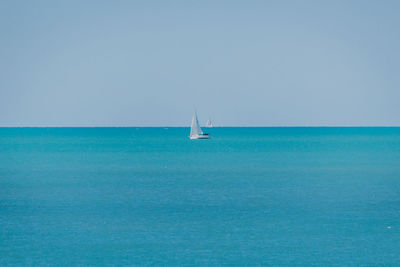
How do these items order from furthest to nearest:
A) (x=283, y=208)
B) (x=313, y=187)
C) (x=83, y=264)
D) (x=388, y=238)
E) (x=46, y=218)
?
(x=313, y=187) < (x=283, y=208) < (x=46, y=218) < (x=388, y=238) < (x=83, y=264)

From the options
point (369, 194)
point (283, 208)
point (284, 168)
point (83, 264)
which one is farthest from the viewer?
point (284, 168)

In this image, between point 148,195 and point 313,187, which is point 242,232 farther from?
point 313,187

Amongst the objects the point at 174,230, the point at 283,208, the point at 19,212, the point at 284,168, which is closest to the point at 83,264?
the point at 174,230

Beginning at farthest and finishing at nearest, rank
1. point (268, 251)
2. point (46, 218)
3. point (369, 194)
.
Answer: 1. point (369, 194)
2. point (46, 218)
3. point (268, 251)

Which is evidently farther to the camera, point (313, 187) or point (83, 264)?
point (313, 187)

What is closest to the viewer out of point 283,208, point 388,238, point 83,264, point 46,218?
point 83,264

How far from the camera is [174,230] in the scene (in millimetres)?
33094

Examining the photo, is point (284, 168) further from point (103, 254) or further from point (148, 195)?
point (103, 254)

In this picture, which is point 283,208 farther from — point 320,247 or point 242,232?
point 320,247

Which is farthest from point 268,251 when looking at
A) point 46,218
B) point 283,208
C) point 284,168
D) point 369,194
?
point 284,168

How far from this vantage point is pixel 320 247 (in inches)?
1158

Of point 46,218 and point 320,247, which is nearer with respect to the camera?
point 320,247

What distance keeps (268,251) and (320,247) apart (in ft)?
8.58

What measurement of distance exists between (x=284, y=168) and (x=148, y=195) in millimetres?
30150
